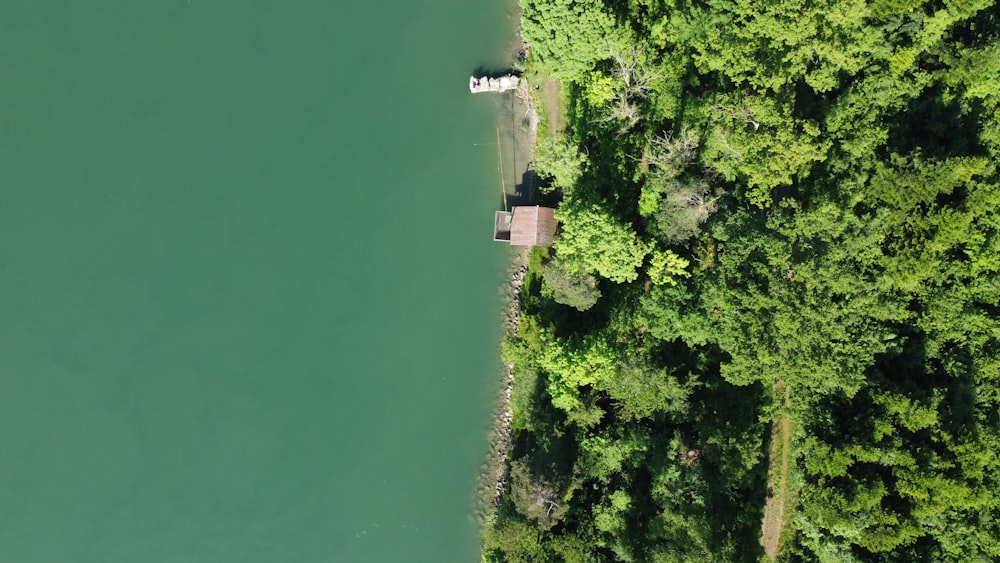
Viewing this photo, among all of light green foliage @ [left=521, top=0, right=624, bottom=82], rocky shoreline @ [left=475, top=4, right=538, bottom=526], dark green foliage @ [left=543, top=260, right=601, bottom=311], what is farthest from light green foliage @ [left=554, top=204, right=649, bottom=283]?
light green foliage @ [left=521, top=0, right=624, bottom=82]

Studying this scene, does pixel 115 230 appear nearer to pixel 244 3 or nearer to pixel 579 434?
pixel 244 3

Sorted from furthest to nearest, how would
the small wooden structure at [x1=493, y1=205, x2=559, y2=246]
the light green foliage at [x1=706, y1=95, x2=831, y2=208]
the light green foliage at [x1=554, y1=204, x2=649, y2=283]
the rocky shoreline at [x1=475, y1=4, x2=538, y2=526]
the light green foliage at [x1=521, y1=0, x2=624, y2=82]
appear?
the rocky shoreline at [x1=475, y1=4, x2=538, y2=526] < the small wooden structure at [x1=493, y1=205, x2=559, y2=246] < the light green foliage at [x1=521, y1=0, x2=624, y2=82] < the light green foliage at [x1=554, y1=204, x2=649, y2=283] < the light green foliage at [x1=706, y1=95, x2=831, y2=208]

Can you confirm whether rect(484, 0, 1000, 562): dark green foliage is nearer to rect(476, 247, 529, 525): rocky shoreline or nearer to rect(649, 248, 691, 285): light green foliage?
rect(649, 248, 691, 285): light green foliage

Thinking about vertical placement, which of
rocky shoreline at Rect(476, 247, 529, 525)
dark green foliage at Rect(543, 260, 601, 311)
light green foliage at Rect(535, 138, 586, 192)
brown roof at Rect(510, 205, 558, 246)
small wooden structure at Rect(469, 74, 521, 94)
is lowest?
rocky shoreline at Rect(476, 247, 529, 525)

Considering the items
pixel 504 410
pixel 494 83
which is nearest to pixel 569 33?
pixel 494 83

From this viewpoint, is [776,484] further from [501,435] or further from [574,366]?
[501,435]

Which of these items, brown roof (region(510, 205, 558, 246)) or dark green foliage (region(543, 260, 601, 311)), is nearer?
dark green foliage (region(543, 260, 601, 311))

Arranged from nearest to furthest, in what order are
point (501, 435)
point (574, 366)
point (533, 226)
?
point (574, 366) → point (533, 226) → point (501, 435)
